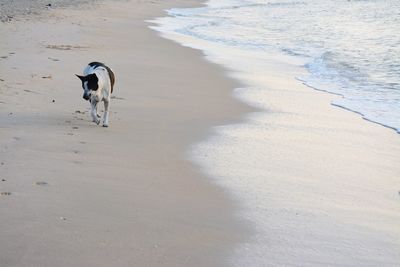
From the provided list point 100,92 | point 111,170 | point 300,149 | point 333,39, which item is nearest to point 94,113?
point 100,92

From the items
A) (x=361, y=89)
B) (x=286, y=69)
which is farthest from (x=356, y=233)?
A: (x=286, y=69)

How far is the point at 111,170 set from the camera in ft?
18.8

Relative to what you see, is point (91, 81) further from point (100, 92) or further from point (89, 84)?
point (100, 92)

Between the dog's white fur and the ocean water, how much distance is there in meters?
1.37

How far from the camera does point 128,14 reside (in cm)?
2741

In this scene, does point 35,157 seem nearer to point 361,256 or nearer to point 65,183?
point 65,183

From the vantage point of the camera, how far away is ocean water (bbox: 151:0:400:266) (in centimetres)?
439

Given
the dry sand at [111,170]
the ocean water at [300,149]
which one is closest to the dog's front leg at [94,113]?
the dry sand at [111,170]

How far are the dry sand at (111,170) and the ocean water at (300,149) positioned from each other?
274 millimetres

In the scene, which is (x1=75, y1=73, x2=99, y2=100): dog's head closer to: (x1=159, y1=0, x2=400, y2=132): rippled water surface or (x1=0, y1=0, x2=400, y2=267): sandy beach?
(x1=0, y1=0, x2=400, y2=267): sandy beach

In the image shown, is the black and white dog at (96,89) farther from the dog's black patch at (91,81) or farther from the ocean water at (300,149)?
the ocean water at (300,149)

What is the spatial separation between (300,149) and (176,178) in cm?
194

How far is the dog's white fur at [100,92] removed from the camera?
7.82 metres

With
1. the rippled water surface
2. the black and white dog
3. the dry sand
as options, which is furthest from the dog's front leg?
the rippled water surface
